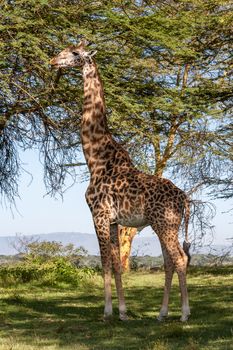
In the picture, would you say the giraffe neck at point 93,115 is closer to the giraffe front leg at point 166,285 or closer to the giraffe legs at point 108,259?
the giraffe legs at point 108,259

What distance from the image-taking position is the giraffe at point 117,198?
10.4m

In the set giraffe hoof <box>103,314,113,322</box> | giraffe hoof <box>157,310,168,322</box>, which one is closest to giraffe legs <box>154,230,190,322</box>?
giraffe hoof <box>157,310,168,322</box>

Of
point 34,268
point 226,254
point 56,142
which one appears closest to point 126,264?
point 226,254

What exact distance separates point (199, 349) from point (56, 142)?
29.9 ft

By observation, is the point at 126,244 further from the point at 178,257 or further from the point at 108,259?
the point at 178,257

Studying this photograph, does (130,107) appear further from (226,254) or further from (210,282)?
(226,254)

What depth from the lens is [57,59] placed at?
1149cm

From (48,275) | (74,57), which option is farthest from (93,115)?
(48,275)

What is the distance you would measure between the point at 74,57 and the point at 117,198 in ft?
8.08

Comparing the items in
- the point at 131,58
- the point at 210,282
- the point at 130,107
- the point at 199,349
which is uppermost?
the point at 131,58

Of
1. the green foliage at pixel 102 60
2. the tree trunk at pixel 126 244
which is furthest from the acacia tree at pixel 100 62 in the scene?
the tree trunk at pixel 126 244

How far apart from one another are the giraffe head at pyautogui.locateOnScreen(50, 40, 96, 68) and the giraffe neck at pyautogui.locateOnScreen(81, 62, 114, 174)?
114 mm

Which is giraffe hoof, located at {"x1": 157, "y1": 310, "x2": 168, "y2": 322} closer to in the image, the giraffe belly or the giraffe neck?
the giraffe belly

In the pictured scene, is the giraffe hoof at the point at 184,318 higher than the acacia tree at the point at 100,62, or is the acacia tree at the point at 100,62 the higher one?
the acacia tree at the point at 100,62
